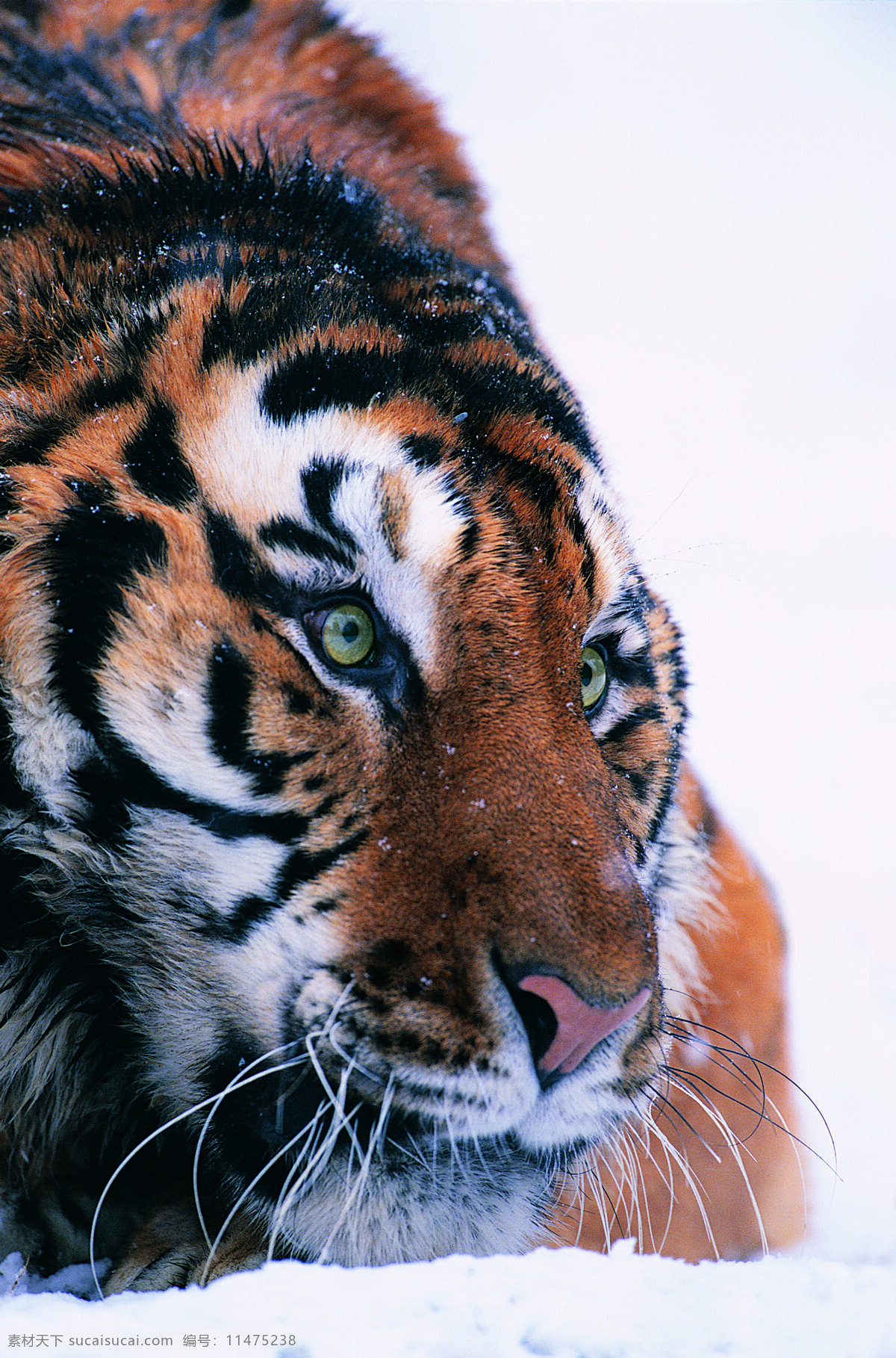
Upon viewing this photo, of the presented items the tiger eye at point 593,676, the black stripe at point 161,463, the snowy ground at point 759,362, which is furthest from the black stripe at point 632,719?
the black stripe at point 161,463

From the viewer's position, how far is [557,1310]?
1.90 feet

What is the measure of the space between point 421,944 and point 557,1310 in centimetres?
20

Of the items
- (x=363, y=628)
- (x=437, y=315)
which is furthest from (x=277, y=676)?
(x=437, y=315)

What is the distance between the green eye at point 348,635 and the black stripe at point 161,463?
0.11m

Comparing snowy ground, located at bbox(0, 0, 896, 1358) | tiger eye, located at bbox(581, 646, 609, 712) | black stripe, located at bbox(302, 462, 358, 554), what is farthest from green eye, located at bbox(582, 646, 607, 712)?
black stripe, located at bbox(302, 462, 358, 554)

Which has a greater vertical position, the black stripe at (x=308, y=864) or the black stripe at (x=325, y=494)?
the black stripe at (x=325, y=494)

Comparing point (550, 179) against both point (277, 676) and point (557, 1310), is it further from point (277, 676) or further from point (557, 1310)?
point (557, 1310)

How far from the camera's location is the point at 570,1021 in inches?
23.8

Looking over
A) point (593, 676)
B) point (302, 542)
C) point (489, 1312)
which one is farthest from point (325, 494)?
point (489, 1312)

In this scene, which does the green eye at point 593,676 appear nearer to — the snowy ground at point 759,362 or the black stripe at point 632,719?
the black stripe at point 632,719

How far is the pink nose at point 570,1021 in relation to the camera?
1.96 feet

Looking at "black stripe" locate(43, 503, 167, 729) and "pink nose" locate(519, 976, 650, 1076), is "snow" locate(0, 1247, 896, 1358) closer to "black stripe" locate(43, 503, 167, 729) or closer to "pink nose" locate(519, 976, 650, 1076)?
"pink nose" locate(519, 976, 650, 1076)

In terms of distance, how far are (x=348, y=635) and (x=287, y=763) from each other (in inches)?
3.5

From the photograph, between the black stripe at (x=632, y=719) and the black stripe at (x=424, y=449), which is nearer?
the black stripe at (x=424, y=449)
